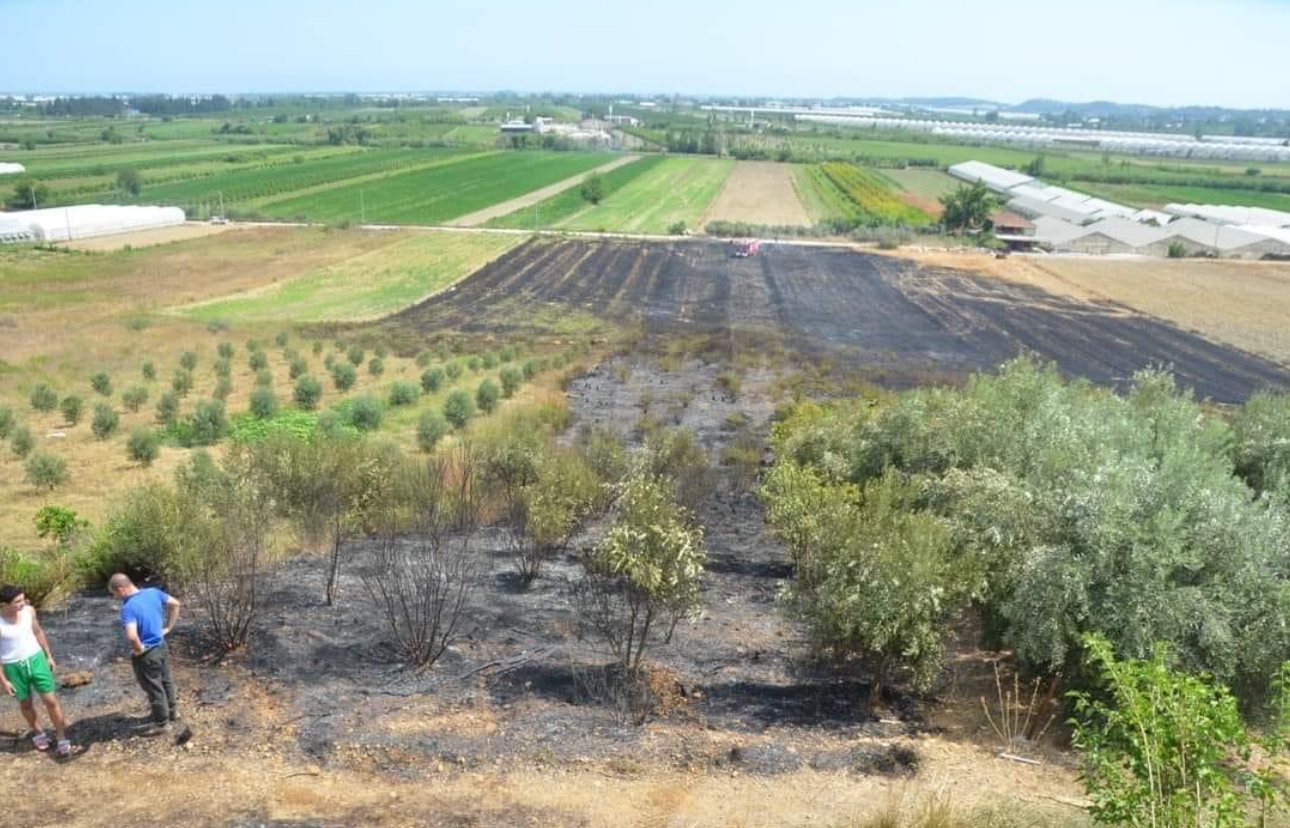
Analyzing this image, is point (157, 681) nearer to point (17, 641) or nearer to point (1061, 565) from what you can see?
point (17, 641)

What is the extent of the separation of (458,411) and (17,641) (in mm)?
15991

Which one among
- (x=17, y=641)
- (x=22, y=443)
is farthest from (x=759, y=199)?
(x=17, y=641)

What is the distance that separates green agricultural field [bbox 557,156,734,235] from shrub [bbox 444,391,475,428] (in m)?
43.3

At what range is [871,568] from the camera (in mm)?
9570

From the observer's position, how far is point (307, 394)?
25.4 m

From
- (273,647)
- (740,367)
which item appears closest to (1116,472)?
(273,647)

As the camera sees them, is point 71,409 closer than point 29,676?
No

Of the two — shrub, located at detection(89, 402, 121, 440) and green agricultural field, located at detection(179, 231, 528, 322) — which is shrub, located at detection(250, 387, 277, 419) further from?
green agricultural field, located at detection(179, 231, 528, 322)

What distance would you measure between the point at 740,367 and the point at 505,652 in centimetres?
2139

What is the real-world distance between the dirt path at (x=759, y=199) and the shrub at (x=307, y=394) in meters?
49.3

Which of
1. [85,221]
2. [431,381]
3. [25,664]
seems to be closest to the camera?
[25,664]

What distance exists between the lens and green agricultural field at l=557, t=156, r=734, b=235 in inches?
2726

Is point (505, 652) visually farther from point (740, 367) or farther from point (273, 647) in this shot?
point (740, 367)

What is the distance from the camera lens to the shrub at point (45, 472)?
707 inches
